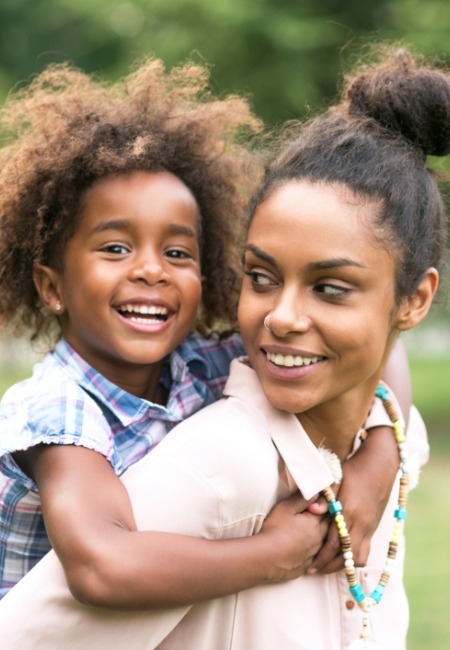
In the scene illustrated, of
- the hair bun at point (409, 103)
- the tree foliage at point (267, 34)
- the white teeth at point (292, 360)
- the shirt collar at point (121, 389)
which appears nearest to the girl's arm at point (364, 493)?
the white teeth at point (292, 360)

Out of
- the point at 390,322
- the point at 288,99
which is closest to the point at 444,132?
the point at 390,322

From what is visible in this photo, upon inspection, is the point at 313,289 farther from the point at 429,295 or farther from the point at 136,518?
the point at 136,518

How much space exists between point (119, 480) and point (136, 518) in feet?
0.46

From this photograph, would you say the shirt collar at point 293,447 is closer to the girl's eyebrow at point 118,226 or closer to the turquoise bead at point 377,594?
the turquoise bead at point 377,594

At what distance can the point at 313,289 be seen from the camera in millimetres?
2568

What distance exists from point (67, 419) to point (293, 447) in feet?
2.03

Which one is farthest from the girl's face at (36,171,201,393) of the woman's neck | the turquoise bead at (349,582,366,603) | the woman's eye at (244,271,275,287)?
the turquoise bead at (349,582,366,603)

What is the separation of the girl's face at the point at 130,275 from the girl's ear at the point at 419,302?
76 centimetres

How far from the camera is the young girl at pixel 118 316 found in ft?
7.75

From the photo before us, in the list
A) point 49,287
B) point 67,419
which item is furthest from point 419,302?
point 49,287

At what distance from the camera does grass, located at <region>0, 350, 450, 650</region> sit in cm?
642

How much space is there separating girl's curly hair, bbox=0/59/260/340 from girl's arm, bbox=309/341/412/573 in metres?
1.02

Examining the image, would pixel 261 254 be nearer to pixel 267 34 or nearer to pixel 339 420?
pixel 339 420

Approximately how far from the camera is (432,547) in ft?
27.2
